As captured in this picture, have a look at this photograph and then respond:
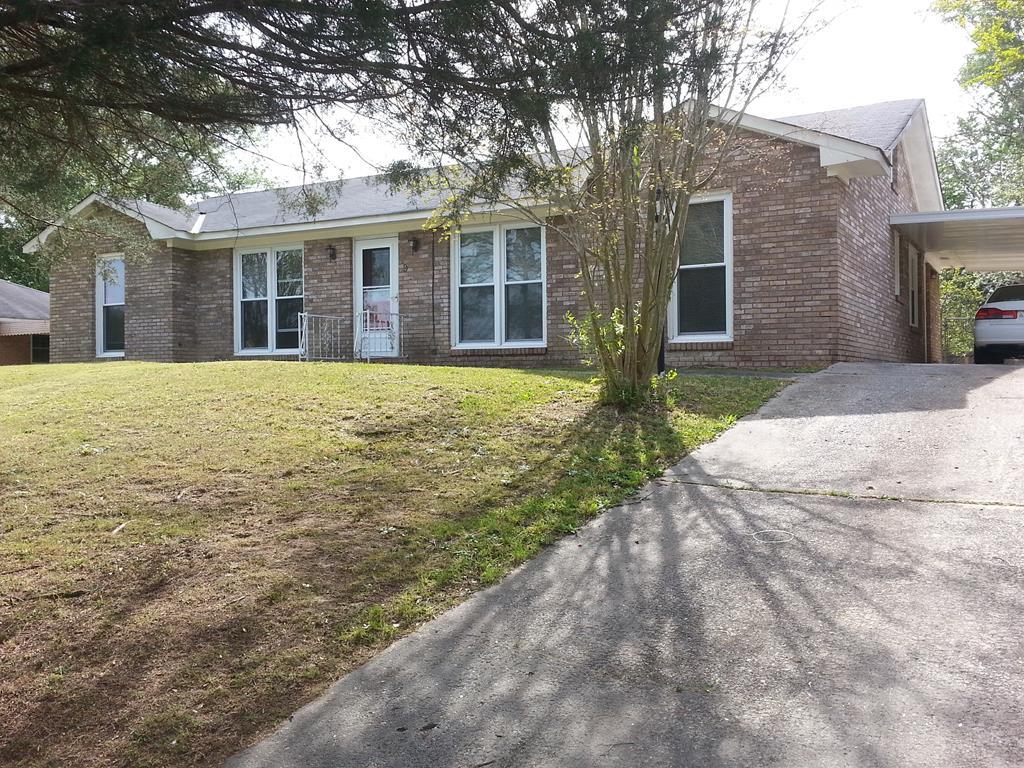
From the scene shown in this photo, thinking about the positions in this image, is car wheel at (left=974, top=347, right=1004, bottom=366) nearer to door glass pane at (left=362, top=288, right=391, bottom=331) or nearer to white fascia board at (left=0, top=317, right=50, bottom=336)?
door glass pane at (left=362, top=288, right=391, bottom=331)

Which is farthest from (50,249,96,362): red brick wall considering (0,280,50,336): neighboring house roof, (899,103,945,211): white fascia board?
(899,103,945,211): white fascia board

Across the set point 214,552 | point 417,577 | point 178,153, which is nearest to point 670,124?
point 178,153

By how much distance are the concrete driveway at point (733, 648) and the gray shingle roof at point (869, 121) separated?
7.32 meters

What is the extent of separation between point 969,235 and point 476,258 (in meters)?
8.71

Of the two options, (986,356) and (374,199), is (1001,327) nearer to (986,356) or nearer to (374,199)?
(986,356)

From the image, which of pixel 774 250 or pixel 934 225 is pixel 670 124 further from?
pixel 934 225

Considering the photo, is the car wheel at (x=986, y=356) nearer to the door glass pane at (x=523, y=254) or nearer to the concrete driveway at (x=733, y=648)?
the door glass pane at (x=523, y=254)

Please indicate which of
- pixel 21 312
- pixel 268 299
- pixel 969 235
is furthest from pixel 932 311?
pixel 21 312

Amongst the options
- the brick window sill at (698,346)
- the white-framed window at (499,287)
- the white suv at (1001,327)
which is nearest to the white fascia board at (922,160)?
the white suv at (1001,327)

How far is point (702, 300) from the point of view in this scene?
462 inches

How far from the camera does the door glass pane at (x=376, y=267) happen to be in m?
14.4

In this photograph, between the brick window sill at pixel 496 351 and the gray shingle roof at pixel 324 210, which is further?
the gray shingle roof at pixel 324 210

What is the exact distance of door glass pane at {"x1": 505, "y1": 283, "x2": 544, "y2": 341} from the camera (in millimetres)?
13203

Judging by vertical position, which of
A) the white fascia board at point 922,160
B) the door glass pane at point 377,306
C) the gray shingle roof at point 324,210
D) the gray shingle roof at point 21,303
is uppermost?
the white fascia board at point 922,160
